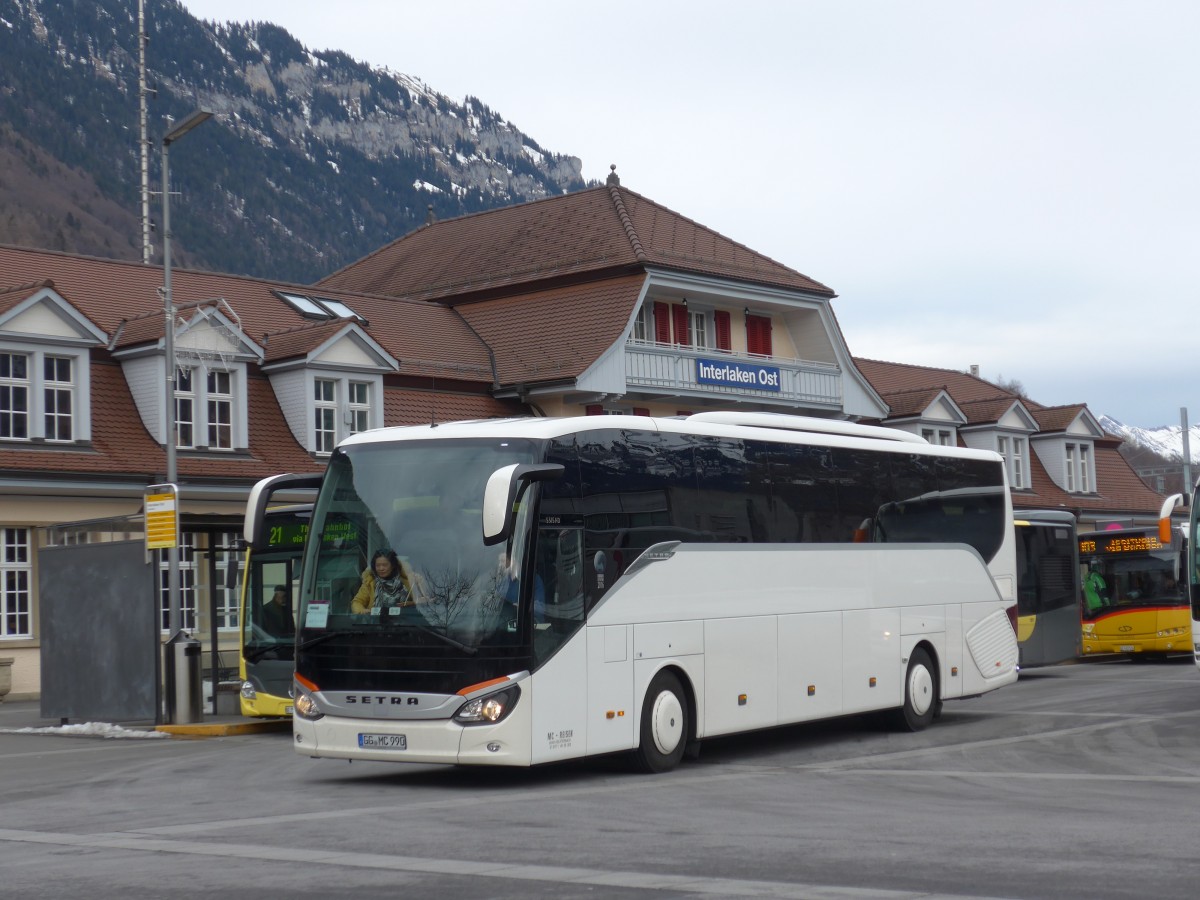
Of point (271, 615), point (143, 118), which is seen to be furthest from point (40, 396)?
point (143, 118)

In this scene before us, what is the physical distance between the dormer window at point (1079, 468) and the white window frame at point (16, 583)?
129ft

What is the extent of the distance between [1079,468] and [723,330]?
20.9 m

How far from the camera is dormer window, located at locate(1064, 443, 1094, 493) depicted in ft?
199

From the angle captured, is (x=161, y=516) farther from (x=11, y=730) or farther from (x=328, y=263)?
(x=328, y=263)

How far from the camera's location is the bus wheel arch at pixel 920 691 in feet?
65.5

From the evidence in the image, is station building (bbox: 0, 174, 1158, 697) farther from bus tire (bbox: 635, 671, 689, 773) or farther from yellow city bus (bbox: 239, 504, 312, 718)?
bus tire (bbox: 635, 671, 689, 773)

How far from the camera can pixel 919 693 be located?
20.2 metres

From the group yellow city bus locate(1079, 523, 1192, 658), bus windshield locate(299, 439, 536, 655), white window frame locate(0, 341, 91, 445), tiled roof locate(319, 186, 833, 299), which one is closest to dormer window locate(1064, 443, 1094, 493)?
tiled roof locate(319, 186, 833, 299)

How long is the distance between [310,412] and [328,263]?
5620 inches

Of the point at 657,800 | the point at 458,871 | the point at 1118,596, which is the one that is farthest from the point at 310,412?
the point at 458,871

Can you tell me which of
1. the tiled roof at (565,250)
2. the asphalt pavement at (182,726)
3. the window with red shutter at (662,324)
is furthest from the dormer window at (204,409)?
the window with red shutter at (662,324)

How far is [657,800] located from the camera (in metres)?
13.4

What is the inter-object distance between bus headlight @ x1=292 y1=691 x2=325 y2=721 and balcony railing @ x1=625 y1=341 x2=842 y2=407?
26.0 metres

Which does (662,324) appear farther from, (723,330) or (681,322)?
(723,330)
